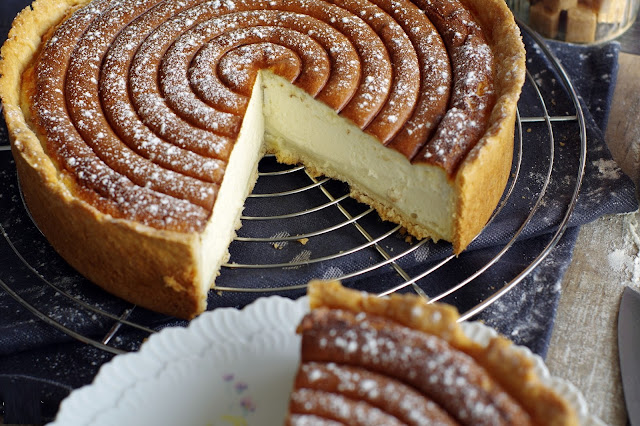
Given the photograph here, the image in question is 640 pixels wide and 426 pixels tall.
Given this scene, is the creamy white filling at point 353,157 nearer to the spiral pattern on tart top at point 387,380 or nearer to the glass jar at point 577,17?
the spiral pattern on tart top at point 387,380

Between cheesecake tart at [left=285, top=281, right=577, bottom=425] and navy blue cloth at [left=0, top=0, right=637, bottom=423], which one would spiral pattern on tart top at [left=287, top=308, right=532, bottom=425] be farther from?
navy blue cloth at [left=0, top=0, right=637, bottom=423]

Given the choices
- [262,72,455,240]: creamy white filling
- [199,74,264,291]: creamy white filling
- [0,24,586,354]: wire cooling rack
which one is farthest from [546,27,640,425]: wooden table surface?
[199,74,264,291]: creamy white filling

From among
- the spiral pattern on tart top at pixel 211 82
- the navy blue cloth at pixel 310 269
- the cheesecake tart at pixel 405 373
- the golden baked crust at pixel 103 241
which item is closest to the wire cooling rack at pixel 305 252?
the navy blue cloth at pixel 310 269

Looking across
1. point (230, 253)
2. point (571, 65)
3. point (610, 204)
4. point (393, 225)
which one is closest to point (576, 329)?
point (610, 204)

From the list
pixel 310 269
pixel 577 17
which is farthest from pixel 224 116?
pixel 577 17

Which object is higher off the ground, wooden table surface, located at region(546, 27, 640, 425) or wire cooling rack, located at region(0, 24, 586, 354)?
wire cooling rack, located at region(0, 24, 586, 354)

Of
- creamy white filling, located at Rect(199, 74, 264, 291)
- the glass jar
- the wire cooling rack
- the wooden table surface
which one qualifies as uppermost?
the glass jar
